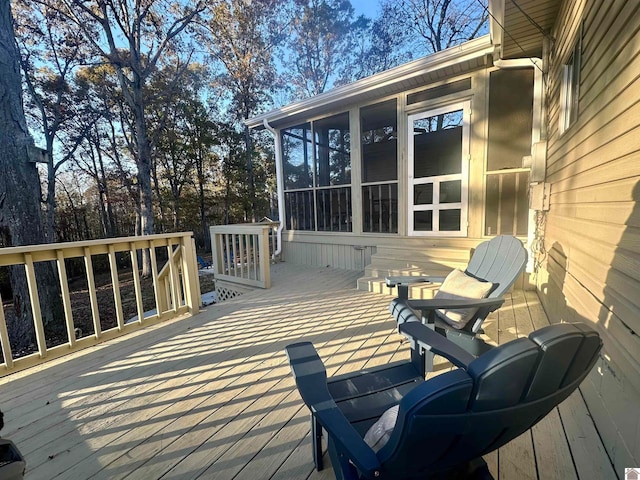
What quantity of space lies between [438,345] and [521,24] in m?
3.94

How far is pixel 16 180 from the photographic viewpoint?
4.64 metres

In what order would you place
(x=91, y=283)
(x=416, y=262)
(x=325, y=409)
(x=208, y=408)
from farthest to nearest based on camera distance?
(x=416, y=262)
(x=91, y=283)
(x=208, y=408)
(x=325, y=409)

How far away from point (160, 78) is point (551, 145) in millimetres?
13151

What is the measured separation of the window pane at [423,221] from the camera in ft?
16.0

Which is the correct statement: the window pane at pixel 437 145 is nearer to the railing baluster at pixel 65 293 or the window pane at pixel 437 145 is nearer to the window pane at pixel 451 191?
the window pane at pixel 451 191

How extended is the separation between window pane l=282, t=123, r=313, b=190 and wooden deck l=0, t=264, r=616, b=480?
386cm

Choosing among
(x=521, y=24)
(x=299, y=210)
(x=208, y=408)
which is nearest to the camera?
(x=208, y=408)

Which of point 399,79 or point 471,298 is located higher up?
point 399,79

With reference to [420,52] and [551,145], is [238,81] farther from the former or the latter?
[551,145]

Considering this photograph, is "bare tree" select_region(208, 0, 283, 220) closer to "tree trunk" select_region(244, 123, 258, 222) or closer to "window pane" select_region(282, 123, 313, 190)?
"tree trunk" select_region(244, 123, 258, 222)

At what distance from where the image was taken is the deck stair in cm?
416

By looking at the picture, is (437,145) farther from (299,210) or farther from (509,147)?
(299,210)

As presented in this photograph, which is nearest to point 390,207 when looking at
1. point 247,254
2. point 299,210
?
point 299,210

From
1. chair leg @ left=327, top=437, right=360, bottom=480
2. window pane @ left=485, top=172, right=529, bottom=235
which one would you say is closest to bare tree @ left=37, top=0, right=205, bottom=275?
window pane @ left=485, top=172, right=529, bottom=235
